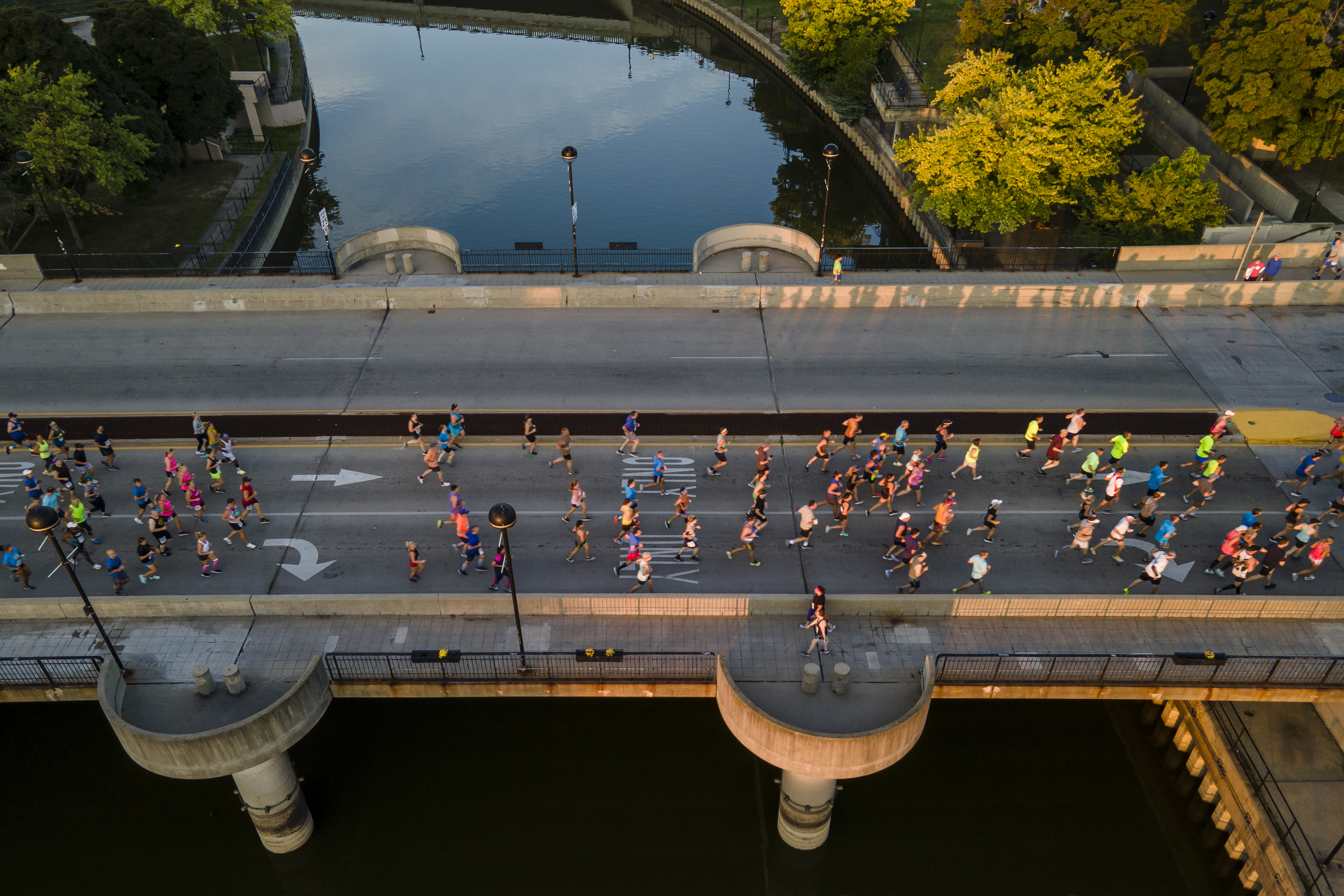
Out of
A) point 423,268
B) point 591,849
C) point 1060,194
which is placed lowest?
point 591,849

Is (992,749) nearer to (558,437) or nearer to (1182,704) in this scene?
(1182,704)

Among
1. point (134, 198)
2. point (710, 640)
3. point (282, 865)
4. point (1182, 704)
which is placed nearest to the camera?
point (710, 640)

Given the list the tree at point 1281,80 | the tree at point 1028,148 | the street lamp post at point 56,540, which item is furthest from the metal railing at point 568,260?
the tree at point 1281,80

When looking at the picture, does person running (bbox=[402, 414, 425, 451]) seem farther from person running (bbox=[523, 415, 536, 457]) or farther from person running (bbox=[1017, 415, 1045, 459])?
person running (bbox=[1017, 415, 1045, 459])

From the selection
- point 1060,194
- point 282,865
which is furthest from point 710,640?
point 1060,194

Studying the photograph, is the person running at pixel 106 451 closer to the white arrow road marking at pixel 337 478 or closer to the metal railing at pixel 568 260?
the white arrow road marking at pixel 337 478

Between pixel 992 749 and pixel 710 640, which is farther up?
pixel 710 640

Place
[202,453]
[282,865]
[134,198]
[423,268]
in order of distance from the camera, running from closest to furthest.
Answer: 1. [282,865]
2. [202,453]
3. [423,268]
4. [134,198]
